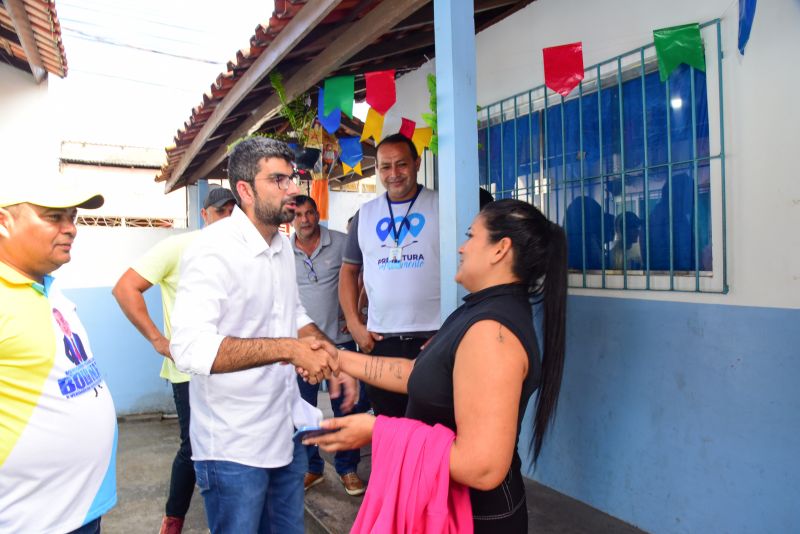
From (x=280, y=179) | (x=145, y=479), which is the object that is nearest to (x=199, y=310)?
(x=280, y=179)

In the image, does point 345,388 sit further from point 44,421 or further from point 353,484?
point 353,484

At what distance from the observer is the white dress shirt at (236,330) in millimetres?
1842

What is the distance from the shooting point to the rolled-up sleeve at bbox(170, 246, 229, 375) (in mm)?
1734

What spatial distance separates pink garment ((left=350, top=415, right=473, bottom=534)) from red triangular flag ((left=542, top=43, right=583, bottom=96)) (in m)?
2.13

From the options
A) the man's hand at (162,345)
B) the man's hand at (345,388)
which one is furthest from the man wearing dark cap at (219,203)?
the man's hand at (345,388)

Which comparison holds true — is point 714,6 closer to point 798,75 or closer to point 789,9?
point 789,9

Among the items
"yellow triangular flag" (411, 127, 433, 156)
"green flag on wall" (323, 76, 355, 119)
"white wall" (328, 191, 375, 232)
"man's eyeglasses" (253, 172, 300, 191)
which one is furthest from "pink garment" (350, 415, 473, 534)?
"white wall" (328, 191, 375, 232)

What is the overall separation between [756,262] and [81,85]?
1270 cm

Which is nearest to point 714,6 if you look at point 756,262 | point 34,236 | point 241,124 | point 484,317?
point 756,262

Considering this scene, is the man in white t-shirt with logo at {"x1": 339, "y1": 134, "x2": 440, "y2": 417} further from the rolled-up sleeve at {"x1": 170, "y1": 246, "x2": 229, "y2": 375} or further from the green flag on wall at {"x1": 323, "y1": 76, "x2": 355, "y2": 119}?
the rolled-up sleeve at {"x1": 170, "y1": 246, "x2": 229, "y2": 375}

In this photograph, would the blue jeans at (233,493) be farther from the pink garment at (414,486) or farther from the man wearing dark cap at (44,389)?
the pink garment at (414,486)

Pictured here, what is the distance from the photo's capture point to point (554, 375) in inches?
63.9

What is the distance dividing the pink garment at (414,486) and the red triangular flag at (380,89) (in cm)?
261

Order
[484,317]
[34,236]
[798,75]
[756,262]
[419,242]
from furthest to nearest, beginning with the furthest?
1. [419,242]
2. [756,262]
3. [798,75]
4. [34,236]
5. [484,317]
